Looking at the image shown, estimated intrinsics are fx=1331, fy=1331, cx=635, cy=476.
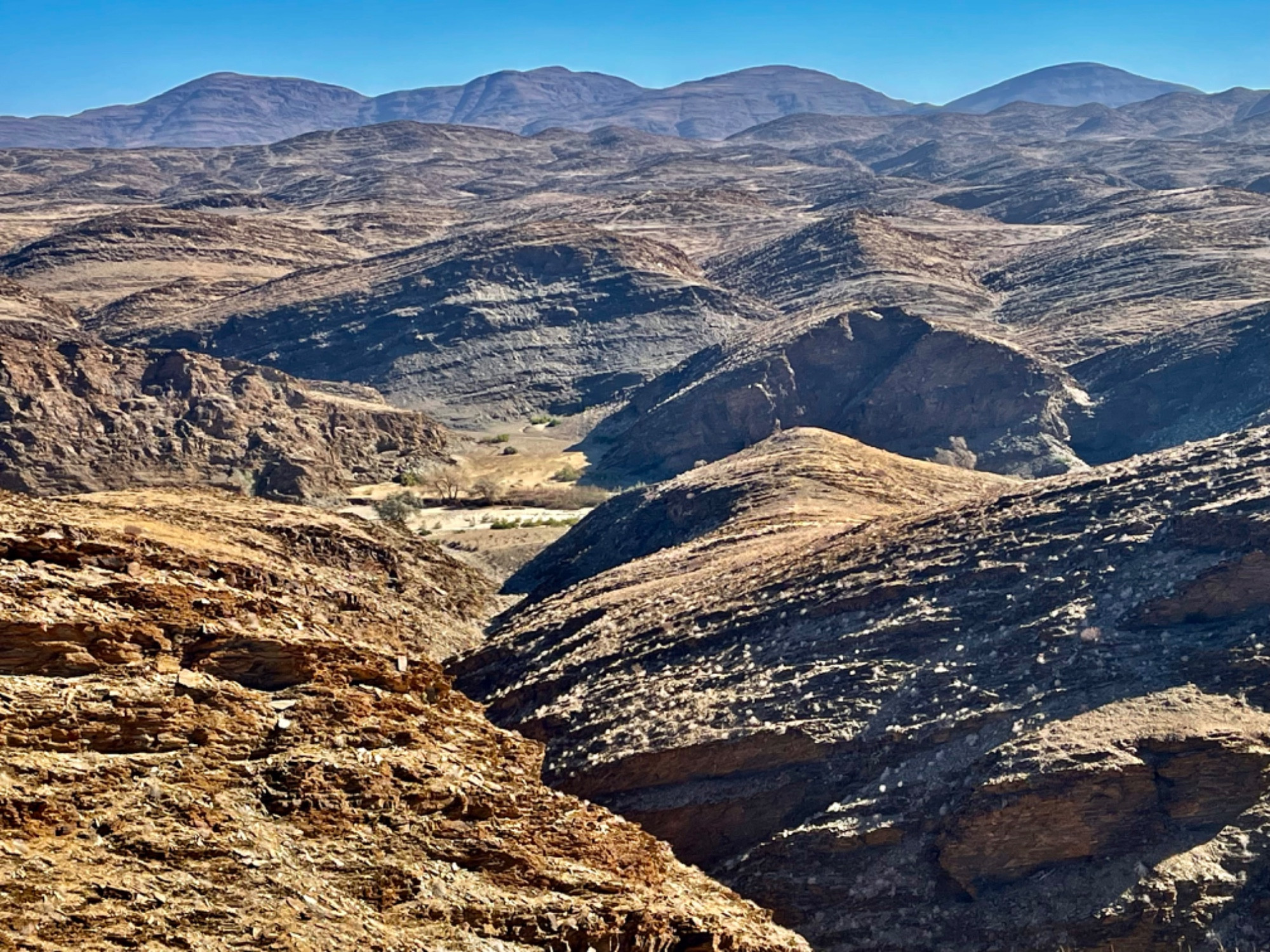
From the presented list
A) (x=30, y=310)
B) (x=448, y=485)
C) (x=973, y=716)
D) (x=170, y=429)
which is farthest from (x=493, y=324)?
(x=973, y=716)

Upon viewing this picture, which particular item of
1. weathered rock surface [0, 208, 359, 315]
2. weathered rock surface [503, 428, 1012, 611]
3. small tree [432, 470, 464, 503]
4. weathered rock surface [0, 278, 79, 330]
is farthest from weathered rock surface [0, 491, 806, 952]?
weathered rock surface [0, 208, 359, 315]

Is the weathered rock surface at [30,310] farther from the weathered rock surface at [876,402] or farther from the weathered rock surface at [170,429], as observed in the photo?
the weathered rock surface at [876,402]

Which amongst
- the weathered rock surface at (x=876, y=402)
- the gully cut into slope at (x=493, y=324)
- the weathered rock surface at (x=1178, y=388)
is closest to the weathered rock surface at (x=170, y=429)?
the weathered rock surface at (x=876, y=402)

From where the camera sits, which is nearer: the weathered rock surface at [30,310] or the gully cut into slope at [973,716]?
the gully cut into slope at [973,716]

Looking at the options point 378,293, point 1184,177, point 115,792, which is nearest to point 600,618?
point 115,792

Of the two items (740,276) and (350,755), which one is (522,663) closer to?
(350,755)
